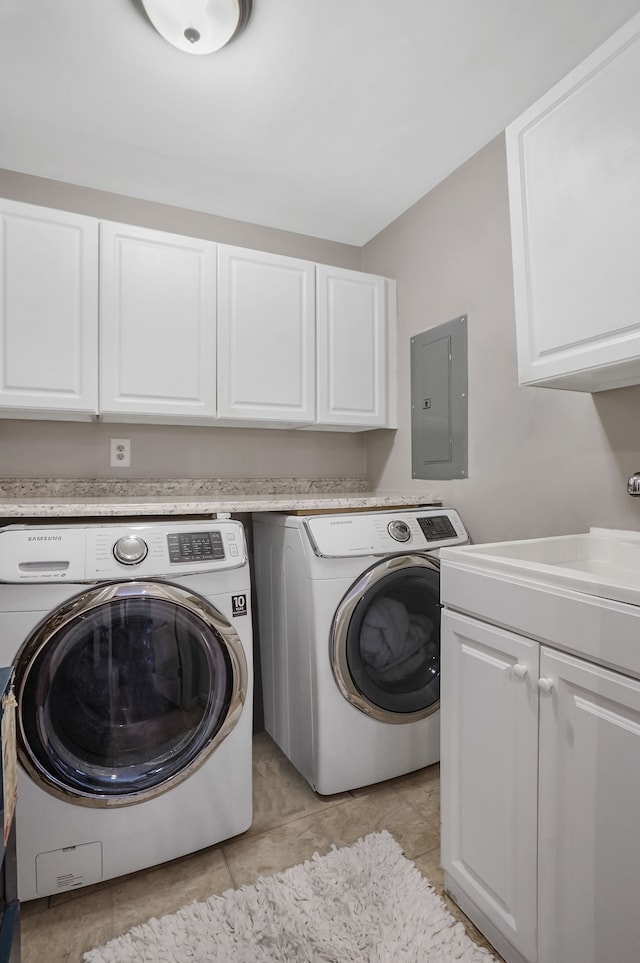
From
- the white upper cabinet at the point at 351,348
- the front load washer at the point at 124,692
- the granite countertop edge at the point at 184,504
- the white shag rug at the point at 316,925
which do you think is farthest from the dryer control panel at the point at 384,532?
the white shag rug at the point at 316,925

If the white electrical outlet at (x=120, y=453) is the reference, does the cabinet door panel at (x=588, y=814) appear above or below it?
below

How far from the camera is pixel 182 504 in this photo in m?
1.77

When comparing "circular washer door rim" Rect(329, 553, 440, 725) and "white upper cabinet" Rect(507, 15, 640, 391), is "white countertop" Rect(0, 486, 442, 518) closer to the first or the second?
"circular washer door rim" Rect(329, 553, 440, 725)

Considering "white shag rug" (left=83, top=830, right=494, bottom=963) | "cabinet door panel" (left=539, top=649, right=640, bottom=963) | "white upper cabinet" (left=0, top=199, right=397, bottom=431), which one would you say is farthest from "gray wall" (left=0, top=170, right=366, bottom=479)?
"cabinet door panel" (left=539, top=649, right=640, bottom=963)

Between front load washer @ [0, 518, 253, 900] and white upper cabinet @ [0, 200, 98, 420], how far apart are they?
0.67 meters

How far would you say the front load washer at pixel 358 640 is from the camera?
5.82 ft

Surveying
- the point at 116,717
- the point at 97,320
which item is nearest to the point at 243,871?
the point at 116,717

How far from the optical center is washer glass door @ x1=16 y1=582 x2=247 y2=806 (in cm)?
135

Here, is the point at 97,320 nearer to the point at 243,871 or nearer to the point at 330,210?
the point at 330,210

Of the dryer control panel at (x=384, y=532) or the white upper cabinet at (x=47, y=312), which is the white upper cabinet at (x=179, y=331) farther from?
the dryer control panel at (x=384, y=532)

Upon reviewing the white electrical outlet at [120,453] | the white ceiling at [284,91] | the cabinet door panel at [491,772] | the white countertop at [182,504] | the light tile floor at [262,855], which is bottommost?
the light tile floor at [262,855]

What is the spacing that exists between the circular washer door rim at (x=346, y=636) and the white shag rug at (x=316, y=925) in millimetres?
448

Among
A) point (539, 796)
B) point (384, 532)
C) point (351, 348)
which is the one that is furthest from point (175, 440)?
point (539, 796)

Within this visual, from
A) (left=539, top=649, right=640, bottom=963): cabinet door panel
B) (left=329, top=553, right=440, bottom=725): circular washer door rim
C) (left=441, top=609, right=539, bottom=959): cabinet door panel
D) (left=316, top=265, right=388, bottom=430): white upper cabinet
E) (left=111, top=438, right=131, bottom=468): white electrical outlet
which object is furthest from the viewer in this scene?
(left=316, top=265, right=388, bottom=430): white upper cabinet
